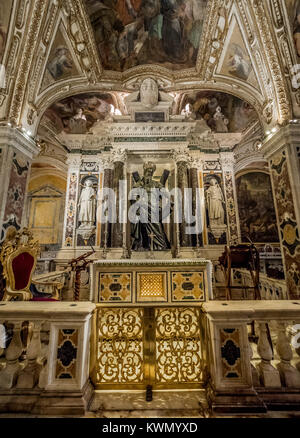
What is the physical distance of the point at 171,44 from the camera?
6539 mm

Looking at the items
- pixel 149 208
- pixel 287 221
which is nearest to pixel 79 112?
pixel 149 208

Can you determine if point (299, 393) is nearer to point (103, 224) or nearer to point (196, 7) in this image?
point (103, 224)

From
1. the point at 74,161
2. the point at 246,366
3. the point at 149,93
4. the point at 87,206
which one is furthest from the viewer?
the point at 74,161

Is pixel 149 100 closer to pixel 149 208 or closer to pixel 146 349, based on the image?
pixel 149 208

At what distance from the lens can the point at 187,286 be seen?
2.44 metres

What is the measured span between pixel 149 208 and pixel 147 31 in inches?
198

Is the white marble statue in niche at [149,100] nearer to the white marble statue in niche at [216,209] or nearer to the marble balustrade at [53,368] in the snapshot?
the white marble statue in niche at [216,209]

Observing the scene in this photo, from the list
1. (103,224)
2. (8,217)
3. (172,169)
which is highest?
(172,169)

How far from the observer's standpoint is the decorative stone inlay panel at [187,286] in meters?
2.39

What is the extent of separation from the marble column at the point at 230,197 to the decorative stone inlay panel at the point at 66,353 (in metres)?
6.90

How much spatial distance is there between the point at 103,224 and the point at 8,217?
3305 mm

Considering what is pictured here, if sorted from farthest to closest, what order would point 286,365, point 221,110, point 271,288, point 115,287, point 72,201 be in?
point 221,110 < point 72,201 < point 271,288 < point 115,287 < point 286,365
